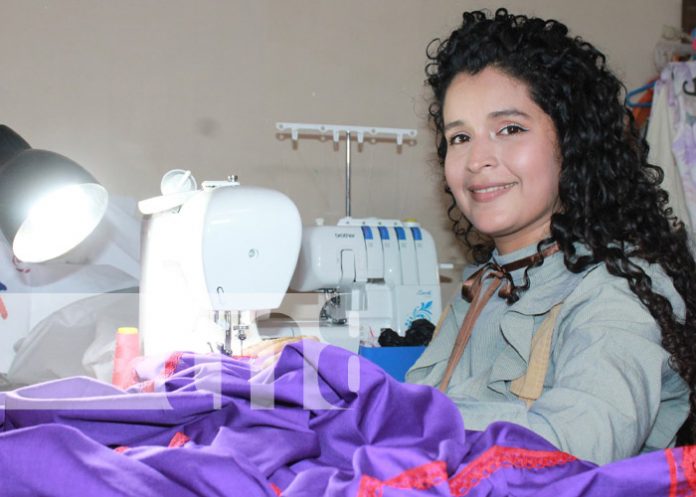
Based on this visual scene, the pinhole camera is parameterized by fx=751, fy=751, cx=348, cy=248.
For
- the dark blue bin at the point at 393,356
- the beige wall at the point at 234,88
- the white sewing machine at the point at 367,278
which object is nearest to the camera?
the dark blue bin at the point at 393,356

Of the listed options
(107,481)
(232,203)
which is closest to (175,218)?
(232,203)

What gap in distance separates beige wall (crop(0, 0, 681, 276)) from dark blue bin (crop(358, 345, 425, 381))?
1337mm

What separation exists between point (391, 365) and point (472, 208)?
70cm

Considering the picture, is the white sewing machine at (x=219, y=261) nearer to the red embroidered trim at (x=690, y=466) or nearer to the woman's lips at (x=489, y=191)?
the woman's lips at (x=489, y=191)

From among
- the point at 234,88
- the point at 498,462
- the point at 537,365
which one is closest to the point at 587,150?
the point at 537,365

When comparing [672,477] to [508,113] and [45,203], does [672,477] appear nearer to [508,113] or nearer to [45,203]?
[508,113]

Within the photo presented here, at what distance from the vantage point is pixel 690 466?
0.59 meters

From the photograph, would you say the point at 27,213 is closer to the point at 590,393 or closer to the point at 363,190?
the point at 590,393

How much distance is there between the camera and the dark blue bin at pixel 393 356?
71.8 inches

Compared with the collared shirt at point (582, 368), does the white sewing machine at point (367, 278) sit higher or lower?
lower

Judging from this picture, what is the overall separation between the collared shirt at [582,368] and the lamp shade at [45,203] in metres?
0.68

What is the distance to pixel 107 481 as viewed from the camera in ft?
1.82

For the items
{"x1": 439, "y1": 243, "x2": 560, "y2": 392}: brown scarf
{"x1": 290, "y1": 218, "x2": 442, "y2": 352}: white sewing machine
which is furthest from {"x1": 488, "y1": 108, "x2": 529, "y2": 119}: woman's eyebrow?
{"x1": 290, "y1": 218, "x2": 442, "y2": 352}: white sewing machine

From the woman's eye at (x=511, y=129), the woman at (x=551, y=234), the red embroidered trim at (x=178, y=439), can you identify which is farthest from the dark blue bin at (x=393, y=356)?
the red embroidered trim at (x=178, y=439)
